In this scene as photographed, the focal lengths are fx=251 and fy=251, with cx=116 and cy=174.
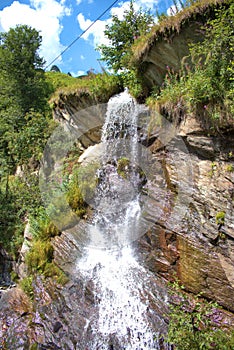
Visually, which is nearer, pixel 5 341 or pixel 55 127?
pixel 5 341

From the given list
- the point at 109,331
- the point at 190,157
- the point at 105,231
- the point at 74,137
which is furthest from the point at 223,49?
the point at 74,137

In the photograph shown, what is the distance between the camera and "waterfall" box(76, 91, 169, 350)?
3822 mm

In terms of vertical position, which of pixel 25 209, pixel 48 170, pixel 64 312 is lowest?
pixel 64 312

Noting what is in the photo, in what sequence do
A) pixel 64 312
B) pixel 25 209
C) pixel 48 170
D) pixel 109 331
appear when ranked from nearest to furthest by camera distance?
pixel 109 331, pixel 64 312, pixel 25 209, pixel 48 170

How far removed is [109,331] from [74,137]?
587cm

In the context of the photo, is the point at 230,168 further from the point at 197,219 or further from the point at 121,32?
the point at 121,32

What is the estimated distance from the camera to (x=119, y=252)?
5004mm

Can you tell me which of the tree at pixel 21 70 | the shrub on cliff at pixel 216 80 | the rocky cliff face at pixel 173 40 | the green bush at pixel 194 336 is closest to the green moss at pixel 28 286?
the green bush at pixel 194 336

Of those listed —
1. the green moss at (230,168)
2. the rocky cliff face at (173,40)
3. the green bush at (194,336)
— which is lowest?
the green bush at (194,336)

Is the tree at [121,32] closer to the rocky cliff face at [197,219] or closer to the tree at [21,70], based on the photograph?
the tree at [21,70]

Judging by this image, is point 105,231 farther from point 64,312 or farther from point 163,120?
point 163,120

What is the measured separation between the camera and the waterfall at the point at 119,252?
382 centimetres

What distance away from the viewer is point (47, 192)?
6.75 metres

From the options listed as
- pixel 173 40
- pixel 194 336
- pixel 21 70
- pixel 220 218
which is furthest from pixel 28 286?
pixel 21 70
